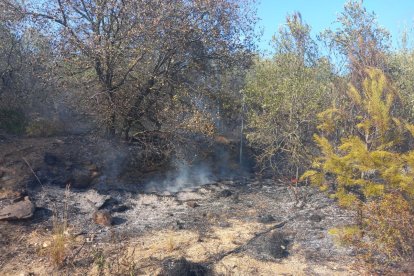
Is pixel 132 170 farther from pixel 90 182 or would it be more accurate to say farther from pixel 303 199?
pixel 303 199

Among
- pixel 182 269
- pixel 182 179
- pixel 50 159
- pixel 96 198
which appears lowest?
pixel 182 269

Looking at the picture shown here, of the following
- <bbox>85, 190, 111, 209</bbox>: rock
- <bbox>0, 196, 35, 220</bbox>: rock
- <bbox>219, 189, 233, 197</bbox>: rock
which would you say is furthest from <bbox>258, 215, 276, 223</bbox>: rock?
<bbox>0, 196, 35, 220</bbox>: rock

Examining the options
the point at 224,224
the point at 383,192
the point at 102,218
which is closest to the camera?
the point at 383,192

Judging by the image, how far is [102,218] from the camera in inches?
295

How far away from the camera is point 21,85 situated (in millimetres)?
11320

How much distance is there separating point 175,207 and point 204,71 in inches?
145

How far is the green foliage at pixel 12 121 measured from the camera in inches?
418

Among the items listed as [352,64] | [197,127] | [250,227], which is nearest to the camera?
[250,227]

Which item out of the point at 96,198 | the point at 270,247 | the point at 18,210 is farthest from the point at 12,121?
the point at 270,247

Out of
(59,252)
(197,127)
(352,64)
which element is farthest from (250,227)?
(352,64)

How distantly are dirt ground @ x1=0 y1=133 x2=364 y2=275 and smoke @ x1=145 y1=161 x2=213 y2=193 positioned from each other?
23 cm

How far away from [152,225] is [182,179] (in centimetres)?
299

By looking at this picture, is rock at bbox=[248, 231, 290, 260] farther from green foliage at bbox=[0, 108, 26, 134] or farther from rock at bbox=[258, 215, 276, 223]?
green foliage at bbox=[0, 108, 26, 134]

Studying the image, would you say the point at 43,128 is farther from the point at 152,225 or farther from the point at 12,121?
the point at 152,225
